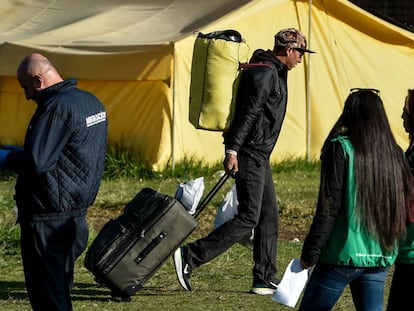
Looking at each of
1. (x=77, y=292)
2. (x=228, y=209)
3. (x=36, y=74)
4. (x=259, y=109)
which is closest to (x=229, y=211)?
(x=228, y=209)

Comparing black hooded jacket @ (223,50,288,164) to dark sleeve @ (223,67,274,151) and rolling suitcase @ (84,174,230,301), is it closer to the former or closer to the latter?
dark sleeve @ (223,67,274,151)

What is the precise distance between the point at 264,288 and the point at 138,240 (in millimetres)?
1235

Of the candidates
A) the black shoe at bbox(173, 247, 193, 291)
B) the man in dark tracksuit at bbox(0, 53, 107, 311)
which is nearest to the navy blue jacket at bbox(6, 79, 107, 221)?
the man in dark tracksuit at bbox(0, 53, 107, 311)

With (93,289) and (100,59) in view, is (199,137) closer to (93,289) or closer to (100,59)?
(100,59)

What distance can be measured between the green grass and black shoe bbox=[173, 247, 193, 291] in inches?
5.1

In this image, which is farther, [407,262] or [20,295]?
[20,295]

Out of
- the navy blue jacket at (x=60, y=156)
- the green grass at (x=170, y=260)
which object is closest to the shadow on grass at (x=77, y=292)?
the green grass at (x=170, y=260)

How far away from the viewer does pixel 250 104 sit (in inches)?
315

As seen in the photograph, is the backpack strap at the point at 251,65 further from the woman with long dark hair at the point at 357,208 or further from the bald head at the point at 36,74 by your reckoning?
the woman with long dark hair at the point at 357,208

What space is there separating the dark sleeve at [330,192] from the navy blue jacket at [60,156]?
4.41 ft

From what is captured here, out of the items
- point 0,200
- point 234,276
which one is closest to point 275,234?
point 234,276

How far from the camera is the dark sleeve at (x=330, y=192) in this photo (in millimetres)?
5355

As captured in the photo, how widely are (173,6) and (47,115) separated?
11.2 meters

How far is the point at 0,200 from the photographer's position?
475 inches
